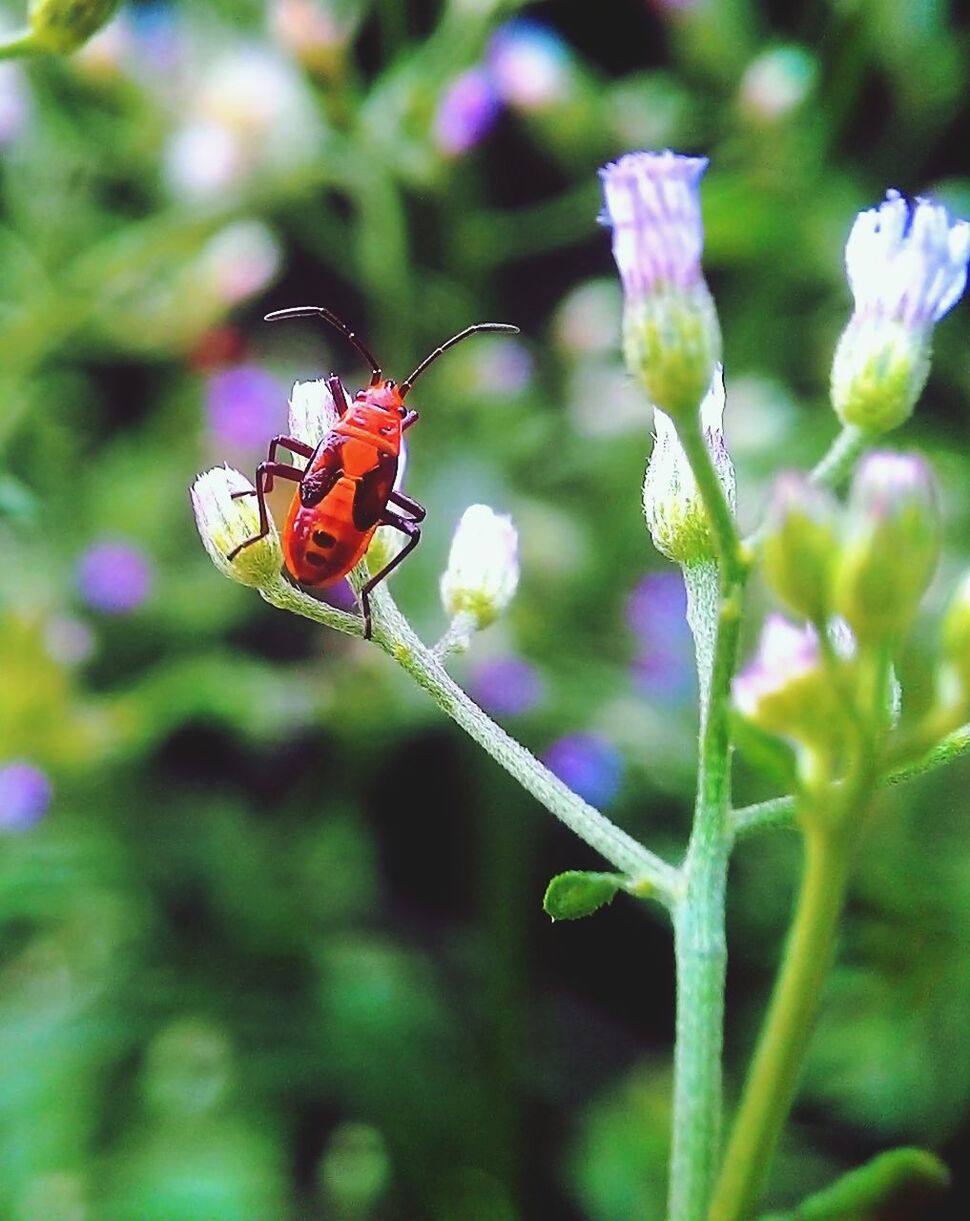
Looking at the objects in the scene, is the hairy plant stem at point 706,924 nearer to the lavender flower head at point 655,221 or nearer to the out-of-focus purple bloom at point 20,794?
the lavender flower head at point 655,221

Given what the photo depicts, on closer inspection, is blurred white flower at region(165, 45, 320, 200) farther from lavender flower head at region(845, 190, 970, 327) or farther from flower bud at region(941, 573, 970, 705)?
flower bud at region(941, 573, 970, 705)

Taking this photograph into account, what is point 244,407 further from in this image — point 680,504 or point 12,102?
point 680,504

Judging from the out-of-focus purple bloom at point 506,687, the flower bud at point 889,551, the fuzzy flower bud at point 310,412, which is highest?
the out-of-focus purple bloom at point 506,687

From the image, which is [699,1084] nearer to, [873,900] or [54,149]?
[873,900]

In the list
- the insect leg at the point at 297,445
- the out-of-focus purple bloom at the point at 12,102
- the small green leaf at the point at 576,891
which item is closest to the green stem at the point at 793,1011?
the small green leaf at the point at 576,891

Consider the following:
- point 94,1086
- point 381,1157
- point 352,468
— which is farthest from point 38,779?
point 352,468

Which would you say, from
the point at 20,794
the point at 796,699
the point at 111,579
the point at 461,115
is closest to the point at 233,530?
the point at 796,699
